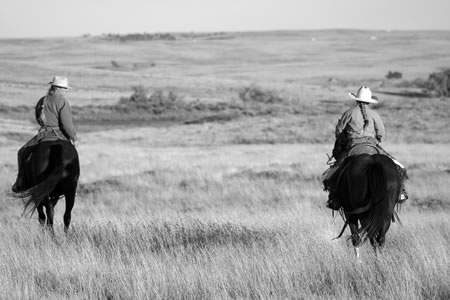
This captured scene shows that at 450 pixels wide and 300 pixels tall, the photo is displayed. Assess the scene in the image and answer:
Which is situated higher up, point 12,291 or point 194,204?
point 12,291

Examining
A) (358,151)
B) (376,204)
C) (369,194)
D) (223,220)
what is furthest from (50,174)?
(376,204)

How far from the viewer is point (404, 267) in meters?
6.12

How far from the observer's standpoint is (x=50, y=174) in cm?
893

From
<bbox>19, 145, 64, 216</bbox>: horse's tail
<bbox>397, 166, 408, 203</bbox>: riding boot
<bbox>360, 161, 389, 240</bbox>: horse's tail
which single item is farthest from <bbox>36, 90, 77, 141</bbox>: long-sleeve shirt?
<bbox>397, 166, 408, 203</bbox>: riding boot

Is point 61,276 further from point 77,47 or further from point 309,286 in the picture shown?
point 77,47

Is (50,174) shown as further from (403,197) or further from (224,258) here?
(403,197)

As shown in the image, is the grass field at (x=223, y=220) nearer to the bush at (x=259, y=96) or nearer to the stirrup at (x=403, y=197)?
the stirrup at (x=403, y=197)

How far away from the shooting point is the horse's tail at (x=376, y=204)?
7.19 meters

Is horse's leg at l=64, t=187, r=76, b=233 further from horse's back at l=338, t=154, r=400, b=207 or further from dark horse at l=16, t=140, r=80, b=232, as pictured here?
horse's back at l=338, t=154, r=400, b=207

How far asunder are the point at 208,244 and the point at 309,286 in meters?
2.04

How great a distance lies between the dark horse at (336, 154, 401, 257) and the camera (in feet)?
23.7

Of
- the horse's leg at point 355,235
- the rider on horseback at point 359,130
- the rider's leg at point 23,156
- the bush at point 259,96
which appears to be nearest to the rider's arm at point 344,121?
the rider on horseback at point 359,130

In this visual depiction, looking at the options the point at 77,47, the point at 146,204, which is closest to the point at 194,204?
the point at 146,204

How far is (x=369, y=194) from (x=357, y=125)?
767 mm
